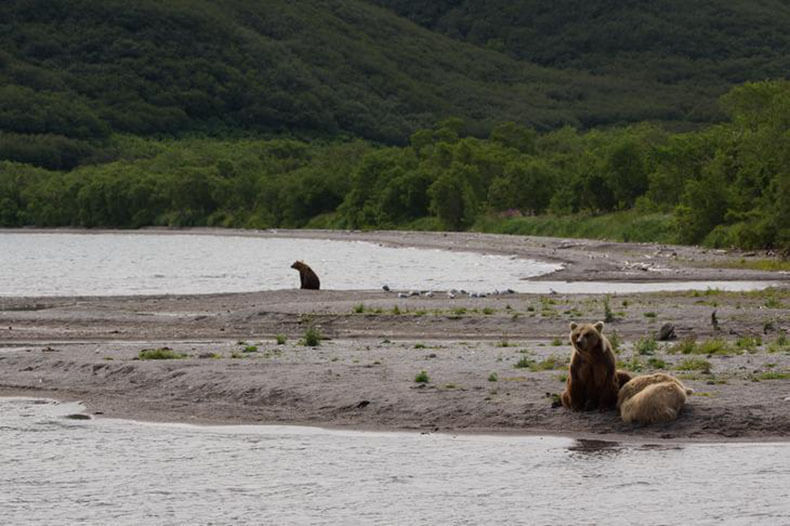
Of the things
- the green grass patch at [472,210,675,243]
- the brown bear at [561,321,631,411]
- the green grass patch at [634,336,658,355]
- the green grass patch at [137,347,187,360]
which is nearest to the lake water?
the green grass patch at [472,210,675,243]

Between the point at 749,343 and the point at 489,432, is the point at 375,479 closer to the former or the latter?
the point at 489,432

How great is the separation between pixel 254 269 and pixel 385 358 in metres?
44.9

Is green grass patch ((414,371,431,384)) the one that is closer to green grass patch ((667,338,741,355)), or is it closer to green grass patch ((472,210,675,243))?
green grass patch ((667,338,741,355))

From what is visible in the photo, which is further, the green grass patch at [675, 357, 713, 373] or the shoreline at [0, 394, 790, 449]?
the green grass patch at [675, 357, 713, 373]

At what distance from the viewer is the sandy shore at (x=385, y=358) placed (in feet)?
68.9

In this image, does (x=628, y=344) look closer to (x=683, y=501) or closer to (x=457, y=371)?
(x=457, y=371)

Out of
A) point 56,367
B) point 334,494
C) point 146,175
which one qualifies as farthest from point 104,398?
point 146,175

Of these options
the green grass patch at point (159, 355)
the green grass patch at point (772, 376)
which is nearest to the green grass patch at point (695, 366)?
the green grass patch at point (772, 376)

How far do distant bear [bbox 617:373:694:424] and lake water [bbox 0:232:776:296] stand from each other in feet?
85.3

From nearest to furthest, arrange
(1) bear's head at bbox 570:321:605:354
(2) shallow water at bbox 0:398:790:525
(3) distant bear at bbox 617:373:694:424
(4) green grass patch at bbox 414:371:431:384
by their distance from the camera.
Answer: (2) shallow water at bbox 0:398:790:525, (1) bear's head at bbox 570:321:605:354, (3) distant bear at bbox 617:373:694:424, (4) green grass patch at bbox 414:371:431:384

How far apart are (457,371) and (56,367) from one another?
7.85 meters

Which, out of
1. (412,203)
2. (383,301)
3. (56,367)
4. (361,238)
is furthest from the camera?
(412,203)

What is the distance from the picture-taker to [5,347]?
1244 inches

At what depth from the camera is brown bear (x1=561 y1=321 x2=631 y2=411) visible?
18.6 metres
